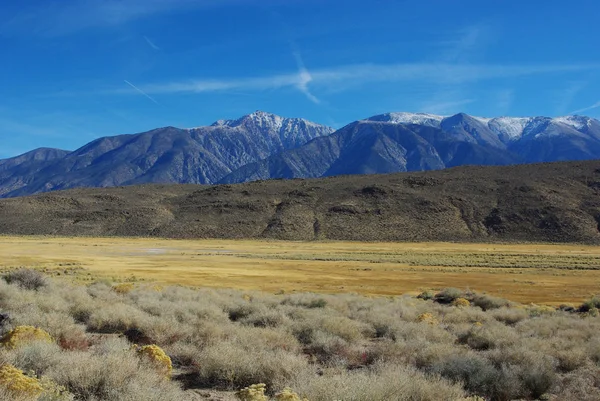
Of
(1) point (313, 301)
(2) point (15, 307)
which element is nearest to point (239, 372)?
(2) point (15, 307)

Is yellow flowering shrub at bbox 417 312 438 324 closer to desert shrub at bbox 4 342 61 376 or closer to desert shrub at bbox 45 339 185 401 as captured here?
desert shrub at bbox 45 339 185 401

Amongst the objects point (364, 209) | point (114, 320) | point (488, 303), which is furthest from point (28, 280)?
point (364, 209)

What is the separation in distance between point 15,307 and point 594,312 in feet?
69.2

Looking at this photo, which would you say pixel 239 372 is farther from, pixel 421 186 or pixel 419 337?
pixel 421 186

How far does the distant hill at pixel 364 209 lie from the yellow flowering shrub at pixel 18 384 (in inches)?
3750

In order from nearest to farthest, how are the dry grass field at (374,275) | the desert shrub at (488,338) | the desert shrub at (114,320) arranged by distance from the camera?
the desert shrub at (488,338)
the desert shrub at (114,320)
the dry grass field at (374,275)

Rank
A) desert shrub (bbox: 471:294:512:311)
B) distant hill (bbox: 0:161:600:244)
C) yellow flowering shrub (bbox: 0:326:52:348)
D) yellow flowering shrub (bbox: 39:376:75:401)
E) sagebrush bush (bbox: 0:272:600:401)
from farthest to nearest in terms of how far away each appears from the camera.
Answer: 1. distant hill (bbox: 0:161:600:244)
2. desert shrub (bbox: 471:294:512:311)
3. yellow flowering shrub (bbox: 0:326:52:348)
4. sagebrush bush (bbox: 0:272:600:401)
5. yellow flowering shrub (bbox: 39:376:75:401)

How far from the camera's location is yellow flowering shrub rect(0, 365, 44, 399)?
634 centimetres

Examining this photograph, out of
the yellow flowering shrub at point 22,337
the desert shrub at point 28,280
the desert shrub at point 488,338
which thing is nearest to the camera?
the yellow flowering shrub at point 22,337

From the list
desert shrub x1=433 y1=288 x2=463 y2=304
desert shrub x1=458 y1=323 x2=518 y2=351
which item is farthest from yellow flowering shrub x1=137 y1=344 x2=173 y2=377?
desert shrub x1=433 y1=288 x2=463 y2=304

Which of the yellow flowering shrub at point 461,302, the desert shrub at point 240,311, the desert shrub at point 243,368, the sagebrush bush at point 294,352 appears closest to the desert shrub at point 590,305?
the sagebrush bush at point 294,352

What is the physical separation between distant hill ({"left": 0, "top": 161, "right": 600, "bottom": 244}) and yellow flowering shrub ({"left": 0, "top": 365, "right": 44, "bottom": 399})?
95259 mm

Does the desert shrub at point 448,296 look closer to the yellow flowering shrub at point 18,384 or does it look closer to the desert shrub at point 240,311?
the desert shrub at point 240,311

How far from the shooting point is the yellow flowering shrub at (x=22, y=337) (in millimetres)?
9680
